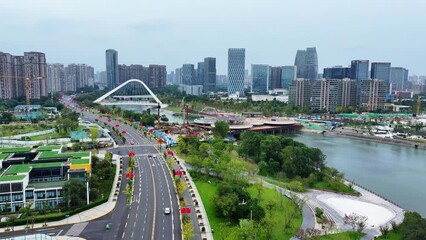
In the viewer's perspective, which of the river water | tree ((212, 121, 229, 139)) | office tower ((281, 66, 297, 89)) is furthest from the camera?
office tower ((281, 66, 297, 89))

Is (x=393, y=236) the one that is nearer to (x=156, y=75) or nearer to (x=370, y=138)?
(x=370, y=138)

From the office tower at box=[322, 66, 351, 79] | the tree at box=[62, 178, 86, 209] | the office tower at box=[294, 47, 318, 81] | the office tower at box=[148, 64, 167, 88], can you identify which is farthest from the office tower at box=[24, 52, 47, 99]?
the office tower at box=[294, 47, 318, 81]

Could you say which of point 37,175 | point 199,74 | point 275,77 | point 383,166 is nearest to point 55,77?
point 199,74

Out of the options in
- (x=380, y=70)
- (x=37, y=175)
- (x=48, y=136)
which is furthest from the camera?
(x=380, y=70)

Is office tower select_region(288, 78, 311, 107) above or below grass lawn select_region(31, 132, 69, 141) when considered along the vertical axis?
above

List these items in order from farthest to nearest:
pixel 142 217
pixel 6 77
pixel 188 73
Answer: pixel 188 73, pixel 6 77, pixel 142 217

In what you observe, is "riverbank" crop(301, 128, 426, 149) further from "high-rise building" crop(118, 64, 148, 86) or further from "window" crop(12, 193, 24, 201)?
"high-rise building" crop(118, 64, 148, 86)
